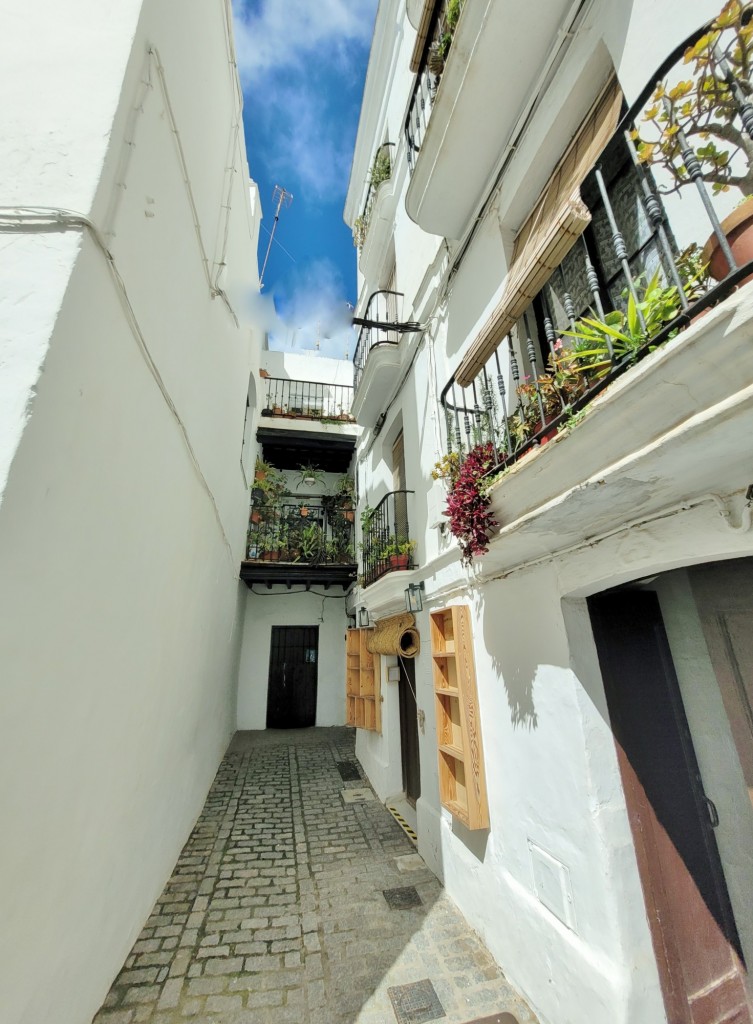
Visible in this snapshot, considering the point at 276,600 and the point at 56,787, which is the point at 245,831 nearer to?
the point at 56,787

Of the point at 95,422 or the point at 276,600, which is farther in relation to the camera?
the point at 276,600

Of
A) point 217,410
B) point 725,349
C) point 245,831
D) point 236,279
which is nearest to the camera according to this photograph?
point 725,349

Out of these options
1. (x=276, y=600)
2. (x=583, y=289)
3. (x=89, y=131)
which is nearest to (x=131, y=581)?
(x=89, y=131)

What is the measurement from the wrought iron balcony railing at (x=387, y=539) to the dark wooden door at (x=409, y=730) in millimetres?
1485

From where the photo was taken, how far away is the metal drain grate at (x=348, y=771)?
22.8ft

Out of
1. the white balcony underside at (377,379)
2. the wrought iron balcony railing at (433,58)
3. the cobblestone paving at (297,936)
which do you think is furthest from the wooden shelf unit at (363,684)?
the wrought iron balcony railing at (433,58)

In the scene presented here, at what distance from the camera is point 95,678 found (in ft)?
7.85

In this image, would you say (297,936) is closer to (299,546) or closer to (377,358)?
(377,358)

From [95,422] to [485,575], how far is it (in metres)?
3.03

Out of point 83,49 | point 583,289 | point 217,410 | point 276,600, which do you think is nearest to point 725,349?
point 583,289

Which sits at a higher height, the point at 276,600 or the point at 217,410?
the point at 217,410

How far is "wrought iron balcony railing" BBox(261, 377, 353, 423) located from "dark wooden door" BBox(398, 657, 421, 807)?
833 centimetres

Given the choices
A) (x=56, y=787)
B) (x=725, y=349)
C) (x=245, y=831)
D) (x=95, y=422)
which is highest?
(x=95, y=422)

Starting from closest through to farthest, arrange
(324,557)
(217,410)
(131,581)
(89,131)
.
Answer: (89,131), (131,581), (217,410), (324,557)
